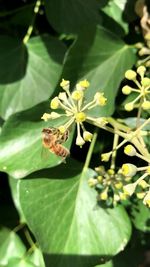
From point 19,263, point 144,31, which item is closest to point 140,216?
point 19,263

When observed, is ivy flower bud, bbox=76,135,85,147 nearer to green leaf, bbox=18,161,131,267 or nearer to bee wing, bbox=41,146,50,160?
bee wing, bbox=41,146,50,160

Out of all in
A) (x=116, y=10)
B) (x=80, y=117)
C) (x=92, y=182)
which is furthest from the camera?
(x=116, y=10)

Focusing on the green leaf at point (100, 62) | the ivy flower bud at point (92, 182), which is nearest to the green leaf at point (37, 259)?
the ivy flower bud at point (92, 182)

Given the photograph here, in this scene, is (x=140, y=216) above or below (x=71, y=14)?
below

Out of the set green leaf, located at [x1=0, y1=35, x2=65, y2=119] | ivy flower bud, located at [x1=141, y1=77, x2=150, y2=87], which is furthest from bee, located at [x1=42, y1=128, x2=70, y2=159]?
green leaf, located at [x1=0, y1=35, x2=65, y2=119]

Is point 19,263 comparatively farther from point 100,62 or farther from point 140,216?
point 100,62

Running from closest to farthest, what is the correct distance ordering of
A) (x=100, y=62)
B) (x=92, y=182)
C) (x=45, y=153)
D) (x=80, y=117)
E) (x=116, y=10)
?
1. (x=80, y=117)
2. (x=45, y=153)
3. (x=92, y=182)
4. (x=100, y=62)
5. (x=116, y=10)

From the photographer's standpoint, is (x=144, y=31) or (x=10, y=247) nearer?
(x=144, y=31)
